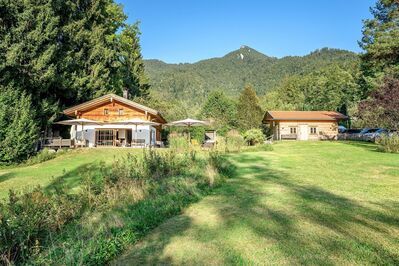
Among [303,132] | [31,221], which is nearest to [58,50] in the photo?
[31,221]

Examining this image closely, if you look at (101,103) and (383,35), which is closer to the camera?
(101,103)

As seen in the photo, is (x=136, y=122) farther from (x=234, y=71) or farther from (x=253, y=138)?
(x=234, y=71)

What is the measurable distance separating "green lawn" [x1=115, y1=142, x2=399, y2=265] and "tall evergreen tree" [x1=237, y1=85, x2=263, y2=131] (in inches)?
1621

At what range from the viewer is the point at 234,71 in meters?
128

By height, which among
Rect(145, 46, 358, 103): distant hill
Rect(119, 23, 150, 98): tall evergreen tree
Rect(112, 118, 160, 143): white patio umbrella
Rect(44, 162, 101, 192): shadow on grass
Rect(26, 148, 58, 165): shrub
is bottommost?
Rect(44, 162, 101, 192): shadow on grass

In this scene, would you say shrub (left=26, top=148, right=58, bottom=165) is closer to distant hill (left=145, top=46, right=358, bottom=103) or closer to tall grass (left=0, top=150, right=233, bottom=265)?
tall grass (left=0, top=150, right=233, bottom=265)

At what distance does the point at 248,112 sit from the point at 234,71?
8047 centimetres

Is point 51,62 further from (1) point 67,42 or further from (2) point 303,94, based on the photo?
(2) point 303,94

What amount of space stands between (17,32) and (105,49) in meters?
10.3

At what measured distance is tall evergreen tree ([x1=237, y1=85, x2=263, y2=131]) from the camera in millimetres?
49438

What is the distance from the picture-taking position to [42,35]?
Answer: 2277cm

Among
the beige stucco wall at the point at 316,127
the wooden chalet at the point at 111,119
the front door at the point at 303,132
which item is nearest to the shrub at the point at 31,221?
the wooden chalet at the point at 111,119

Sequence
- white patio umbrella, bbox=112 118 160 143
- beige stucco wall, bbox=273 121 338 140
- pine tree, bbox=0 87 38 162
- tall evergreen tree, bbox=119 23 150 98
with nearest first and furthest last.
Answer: pine tree, bbox=0 87 38 162, white patio umbrella, bbox=112 118 160 143, beige stucco wall, bbox=273 121 338 140, tall evergreen tree, bbox=119 23 150 98

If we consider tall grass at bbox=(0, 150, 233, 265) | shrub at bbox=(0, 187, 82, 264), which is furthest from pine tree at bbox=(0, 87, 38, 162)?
shrub at bbox=(0, 187, 82, 264)
